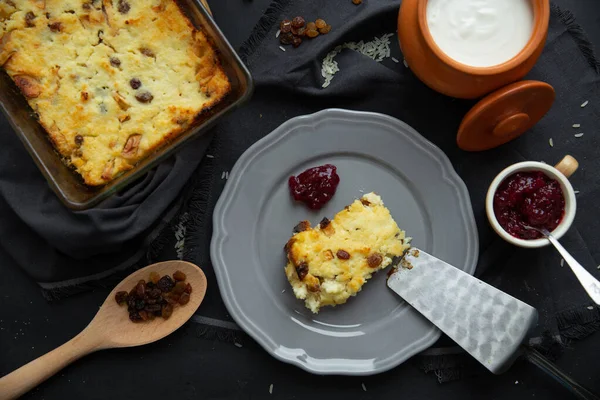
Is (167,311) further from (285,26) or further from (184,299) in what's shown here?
(285,26)

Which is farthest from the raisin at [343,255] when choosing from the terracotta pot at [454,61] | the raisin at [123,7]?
the raisin at [123,7]

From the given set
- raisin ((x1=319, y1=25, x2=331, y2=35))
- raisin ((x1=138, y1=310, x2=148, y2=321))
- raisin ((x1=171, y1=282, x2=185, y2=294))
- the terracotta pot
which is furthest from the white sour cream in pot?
raisin ((x1=138, y1=310, x2=148, y2=321))

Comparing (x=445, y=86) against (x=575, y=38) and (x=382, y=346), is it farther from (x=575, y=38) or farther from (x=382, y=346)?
(x=382, y=346)

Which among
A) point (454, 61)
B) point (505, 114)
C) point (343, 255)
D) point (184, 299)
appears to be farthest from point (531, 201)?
point (184, 299)

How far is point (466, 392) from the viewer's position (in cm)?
288

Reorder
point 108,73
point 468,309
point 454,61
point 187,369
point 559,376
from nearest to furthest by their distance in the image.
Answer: point 454,61
point 108,73
point 559,376
point 468,309
point 187,369

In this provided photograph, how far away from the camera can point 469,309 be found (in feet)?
9.07

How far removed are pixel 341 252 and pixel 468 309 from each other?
671 millimetres

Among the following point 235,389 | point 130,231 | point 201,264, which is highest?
point 130,231

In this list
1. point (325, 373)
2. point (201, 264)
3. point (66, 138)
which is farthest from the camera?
point (201, 264)

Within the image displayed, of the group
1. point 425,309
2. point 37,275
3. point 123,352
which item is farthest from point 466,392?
point 37,275

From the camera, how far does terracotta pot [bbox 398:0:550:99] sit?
2.42m

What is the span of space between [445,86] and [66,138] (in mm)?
1668

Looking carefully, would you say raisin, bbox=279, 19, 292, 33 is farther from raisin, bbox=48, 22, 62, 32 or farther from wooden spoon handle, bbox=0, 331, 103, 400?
wooden spoon handle, bbox=0, 331, 103, 400
